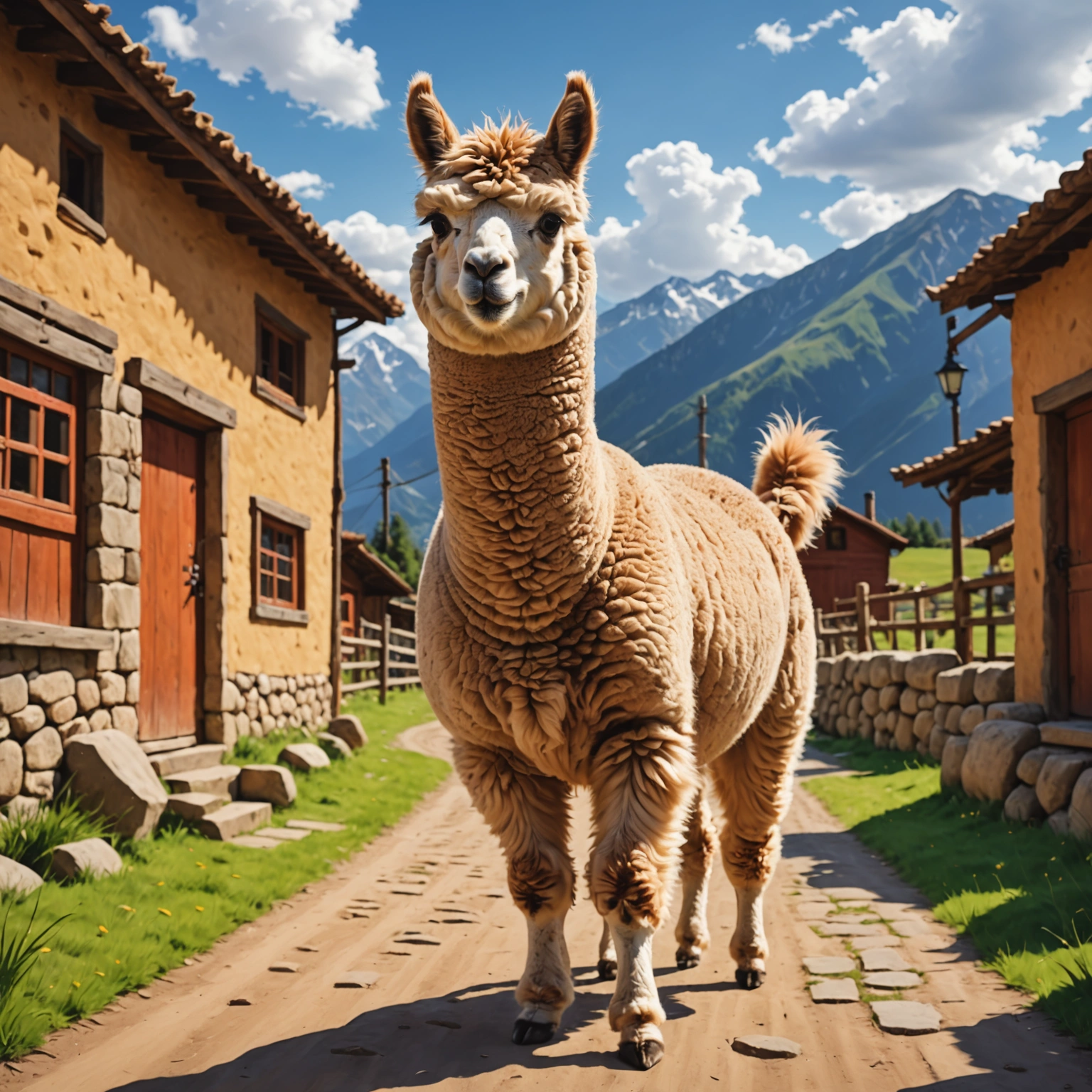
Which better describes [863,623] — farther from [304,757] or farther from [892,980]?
[892,980]

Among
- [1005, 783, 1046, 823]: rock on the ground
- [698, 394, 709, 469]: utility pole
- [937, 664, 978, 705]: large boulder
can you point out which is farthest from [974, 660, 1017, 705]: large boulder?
[698, 394, 709, 469]: utility pole

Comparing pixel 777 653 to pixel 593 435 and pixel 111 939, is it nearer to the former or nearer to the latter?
pixel 593 435

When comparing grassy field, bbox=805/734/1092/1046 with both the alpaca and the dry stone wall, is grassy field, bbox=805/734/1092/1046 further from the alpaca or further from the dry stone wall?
the alpaca

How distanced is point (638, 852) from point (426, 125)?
2450 mm

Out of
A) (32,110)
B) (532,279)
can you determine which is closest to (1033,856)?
(532,279)

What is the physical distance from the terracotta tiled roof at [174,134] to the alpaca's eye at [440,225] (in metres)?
4.76

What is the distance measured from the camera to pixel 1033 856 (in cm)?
587

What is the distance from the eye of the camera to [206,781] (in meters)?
7.61

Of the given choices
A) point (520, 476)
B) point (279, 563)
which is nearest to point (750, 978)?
point (520, 476)

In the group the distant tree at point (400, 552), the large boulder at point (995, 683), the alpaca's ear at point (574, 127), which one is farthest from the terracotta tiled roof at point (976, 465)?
the distant tree at point (400, 552)

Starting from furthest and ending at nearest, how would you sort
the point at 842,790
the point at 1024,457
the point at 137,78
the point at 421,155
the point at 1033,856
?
the point at 842,790, the point at 1024,457, the point at 137,78, the point at 1033,856, the point at 421,155

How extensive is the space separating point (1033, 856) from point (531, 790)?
3968 mm

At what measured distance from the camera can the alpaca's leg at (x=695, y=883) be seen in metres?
4.43

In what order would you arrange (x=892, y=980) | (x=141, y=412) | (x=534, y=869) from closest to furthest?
(x=534, y=869) → (x=892, y=980) → (x=141, y=412)
